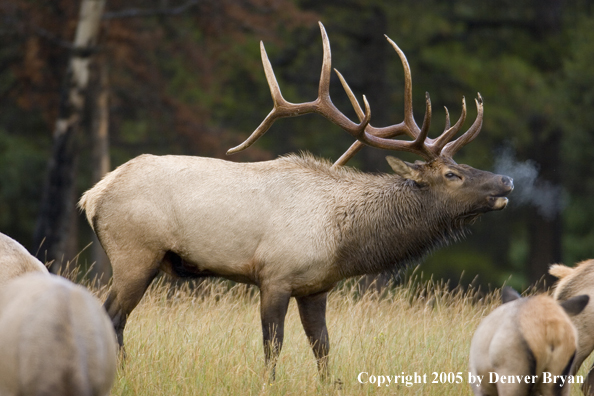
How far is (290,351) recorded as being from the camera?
20.9ft

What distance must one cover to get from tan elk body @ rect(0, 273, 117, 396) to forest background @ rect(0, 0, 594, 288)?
8734 mm

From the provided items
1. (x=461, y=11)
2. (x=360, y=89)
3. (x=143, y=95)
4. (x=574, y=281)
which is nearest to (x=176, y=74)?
(x=143, y=95)

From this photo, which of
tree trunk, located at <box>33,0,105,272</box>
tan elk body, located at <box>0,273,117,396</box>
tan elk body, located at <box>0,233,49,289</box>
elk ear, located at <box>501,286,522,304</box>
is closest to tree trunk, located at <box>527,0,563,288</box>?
tree trunk, located at <box>33,0,105,272</box>

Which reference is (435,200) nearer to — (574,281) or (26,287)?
(574,281)

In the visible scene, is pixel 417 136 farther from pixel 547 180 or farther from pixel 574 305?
pixel 547 180

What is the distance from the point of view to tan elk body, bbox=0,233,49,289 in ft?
12.9

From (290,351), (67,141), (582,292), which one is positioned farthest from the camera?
(67,141)

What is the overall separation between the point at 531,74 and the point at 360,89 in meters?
3.54

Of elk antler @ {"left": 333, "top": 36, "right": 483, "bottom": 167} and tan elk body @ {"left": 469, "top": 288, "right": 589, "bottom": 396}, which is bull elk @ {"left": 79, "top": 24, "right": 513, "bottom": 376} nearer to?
elk antler @ {"left": 333, "top": 36, "right": 483, "bottom": 167}

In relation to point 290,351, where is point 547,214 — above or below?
below

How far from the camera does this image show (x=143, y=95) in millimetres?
14680

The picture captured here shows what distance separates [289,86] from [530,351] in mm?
12747

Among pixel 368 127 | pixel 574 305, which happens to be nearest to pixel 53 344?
pixel 574 305

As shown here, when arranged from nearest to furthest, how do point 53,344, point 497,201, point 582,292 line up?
point 53,344
point 582,292
point 497,201
